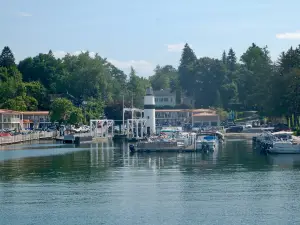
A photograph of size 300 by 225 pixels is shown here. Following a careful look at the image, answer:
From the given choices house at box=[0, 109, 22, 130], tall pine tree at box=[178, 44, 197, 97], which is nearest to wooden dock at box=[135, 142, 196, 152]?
house at box=[0, 109, 22, 130]

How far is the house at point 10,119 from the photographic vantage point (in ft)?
451

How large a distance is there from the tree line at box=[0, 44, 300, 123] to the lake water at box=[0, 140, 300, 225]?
193 feet

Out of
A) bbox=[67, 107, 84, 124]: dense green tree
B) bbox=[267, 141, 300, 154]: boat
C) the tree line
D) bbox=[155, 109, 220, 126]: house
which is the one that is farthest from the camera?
bbox=[155, 109, 220, 126]: house

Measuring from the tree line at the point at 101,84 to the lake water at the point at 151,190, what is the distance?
59.0m

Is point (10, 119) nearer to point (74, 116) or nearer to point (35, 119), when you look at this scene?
point (35, 119)

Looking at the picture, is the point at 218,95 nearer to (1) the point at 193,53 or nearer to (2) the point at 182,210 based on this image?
(1) the point at 193,53

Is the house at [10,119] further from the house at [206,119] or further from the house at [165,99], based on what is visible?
the house at [165,99]

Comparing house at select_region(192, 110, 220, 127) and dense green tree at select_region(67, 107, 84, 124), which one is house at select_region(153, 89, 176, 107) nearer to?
house at select_region(192, 110, 220, 127)

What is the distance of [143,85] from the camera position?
588 ft

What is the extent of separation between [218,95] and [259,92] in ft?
122

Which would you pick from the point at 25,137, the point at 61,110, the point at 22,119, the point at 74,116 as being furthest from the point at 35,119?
the point at 25,137

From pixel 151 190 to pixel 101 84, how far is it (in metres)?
110

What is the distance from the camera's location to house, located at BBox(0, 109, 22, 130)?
451ft

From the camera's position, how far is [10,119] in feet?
464
